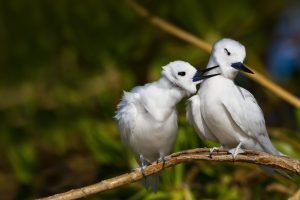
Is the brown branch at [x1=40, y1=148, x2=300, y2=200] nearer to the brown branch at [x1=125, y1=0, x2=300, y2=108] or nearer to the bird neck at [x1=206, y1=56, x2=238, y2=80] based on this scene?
the bird neck at [x1=206, y1=56, x2=238, y2=80]

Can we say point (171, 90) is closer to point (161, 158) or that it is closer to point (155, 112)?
point (155, 112)

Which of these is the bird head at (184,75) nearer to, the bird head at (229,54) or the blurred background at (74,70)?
the bird head at (229,54)

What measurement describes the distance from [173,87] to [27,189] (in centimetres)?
189

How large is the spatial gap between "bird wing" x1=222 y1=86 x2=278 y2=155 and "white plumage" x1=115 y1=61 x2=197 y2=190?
0.16 metres

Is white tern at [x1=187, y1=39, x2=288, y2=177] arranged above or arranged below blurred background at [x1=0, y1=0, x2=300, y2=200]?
below

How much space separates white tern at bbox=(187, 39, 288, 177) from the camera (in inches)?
74.3

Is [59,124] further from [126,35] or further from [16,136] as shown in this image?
[126,35]

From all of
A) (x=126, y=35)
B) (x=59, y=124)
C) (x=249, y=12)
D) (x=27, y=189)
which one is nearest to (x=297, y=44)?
(x=249, y=12)

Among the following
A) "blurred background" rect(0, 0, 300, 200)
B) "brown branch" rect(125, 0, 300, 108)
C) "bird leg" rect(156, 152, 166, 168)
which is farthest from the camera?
"blurred background" rect(0, 0, 300, 200)

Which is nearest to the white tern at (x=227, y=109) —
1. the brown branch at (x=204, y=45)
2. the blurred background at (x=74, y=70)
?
the brown branch at (x=204, y=45)

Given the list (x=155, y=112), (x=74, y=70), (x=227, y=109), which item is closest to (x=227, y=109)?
(x=227, y=109)

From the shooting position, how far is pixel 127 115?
1991 millimetres

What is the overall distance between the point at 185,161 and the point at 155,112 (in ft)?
0.47

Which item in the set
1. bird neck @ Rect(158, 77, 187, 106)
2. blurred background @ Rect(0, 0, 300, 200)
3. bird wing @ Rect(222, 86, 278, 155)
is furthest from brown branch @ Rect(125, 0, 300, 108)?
bird neck @ Rect(158, 77, 187, 106)
